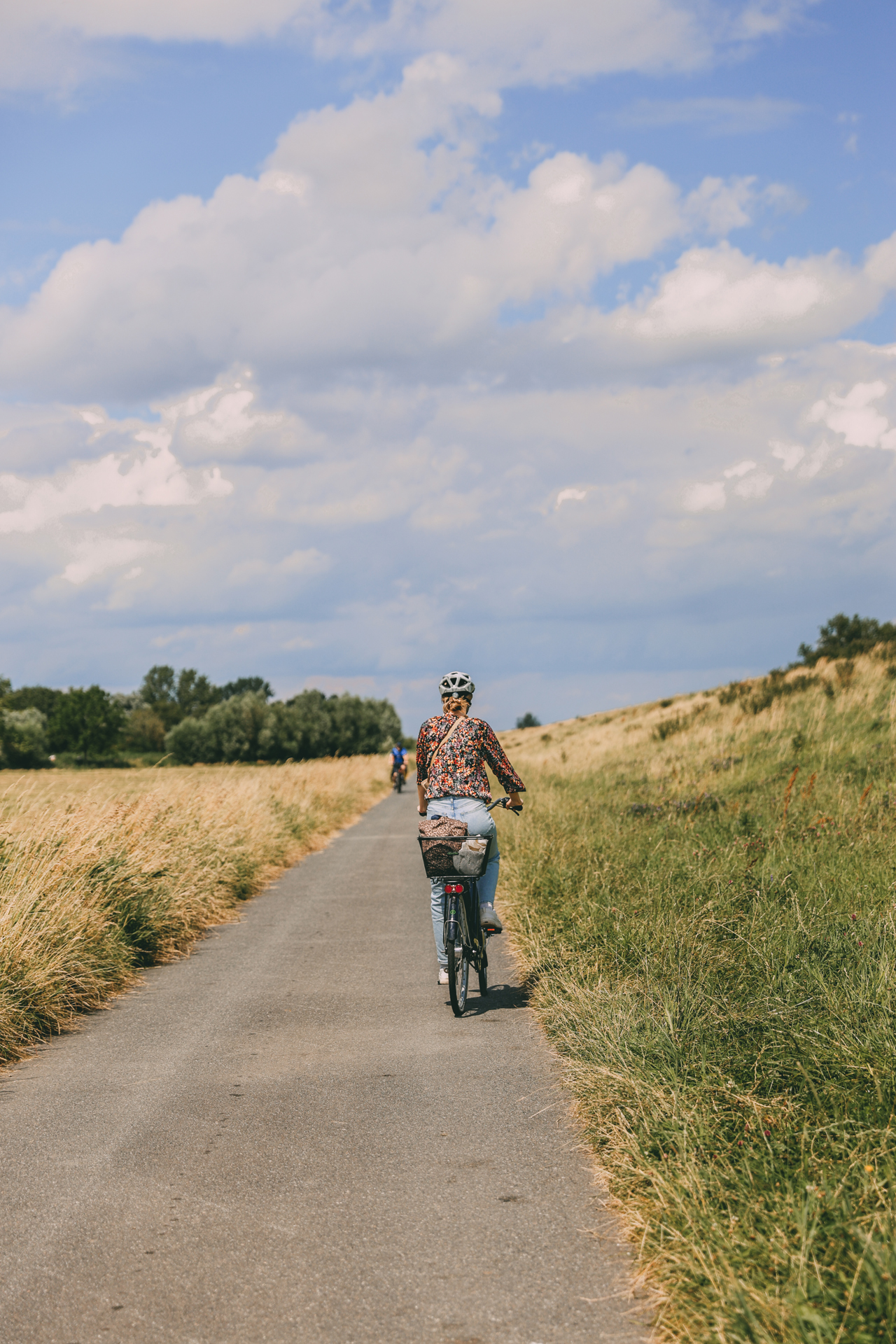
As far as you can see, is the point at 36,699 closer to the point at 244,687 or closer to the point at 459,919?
the point at 244,687

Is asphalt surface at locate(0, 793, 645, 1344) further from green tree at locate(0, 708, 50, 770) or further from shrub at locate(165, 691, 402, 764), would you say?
green tree at locate(0, 708, 50, 770)

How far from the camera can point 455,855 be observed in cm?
716

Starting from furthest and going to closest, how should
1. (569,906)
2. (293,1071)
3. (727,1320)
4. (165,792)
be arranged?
(165,792)
(569,906)
(293,1071)
(727,1320)

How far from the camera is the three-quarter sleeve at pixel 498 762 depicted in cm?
753

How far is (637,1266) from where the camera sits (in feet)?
11.1

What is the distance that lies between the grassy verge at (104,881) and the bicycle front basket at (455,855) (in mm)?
2833

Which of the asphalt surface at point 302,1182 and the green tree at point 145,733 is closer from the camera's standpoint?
the asphalt surface at point 302,1182

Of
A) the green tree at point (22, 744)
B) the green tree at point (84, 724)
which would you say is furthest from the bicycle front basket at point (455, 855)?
the green tree at point (84, 724)

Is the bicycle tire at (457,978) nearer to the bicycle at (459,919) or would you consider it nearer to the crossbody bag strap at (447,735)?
the bicycle at (459,919)

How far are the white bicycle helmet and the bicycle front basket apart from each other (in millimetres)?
1131

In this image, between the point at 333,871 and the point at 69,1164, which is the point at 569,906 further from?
the point at 333,871

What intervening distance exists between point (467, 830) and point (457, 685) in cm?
115

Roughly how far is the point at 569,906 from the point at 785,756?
1069 cm

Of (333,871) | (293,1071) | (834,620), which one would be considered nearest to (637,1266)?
(293,1071)
